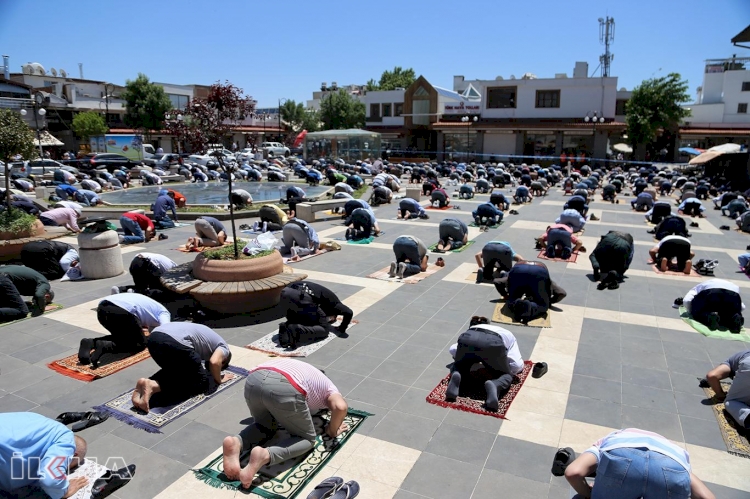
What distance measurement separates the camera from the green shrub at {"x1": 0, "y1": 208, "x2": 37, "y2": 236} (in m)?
11.8

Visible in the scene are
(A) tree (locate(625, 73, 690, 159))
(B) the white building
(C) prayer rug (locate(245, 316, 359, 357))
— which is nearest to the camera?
(C) prayer rug (locate(245, 316, 359, 357))

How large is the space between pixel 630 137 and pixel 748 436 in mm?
42234

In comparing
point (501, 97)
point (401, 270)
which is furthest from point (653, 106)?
point (401, 270)

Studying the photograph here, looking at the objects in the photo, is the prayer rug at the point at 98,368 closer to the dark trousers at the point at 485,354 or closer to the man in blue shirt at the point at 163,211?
the dark trousers at the point at 485,354

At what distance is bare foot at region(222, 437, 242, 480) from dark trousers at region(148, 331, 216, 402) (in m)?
1.52

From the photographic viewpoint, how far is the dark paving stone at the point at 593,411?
5477 mm

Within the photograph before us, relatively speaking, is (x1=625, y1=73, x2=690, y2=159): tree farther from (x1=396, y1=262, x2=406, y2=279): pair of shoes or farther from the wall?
(x1=396, y1=262, x2=406, y2=279): pair of shoes

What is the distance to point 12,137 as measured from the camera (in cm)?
1196

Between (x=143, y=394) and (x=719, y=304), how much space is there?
8346 millimetres

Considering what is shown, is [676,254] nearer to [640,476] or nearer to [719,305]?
[719,305]

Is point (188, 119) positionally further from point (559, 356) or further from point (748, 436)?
point (748, 436)

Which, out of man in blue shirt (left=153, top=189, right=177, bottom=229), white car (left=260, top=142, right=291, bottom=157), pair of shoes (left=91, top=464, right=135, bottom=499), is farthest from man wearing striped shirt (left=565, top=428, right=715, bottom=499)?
white car (left=260, top=142, right=291, bottom=157)

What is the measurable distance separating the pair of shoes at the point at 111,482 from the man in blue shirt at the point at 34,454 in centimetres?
18

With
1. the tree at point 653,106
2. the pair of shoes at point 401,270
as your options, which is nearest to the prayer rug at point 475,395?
the pair of shoes at point 401,270
